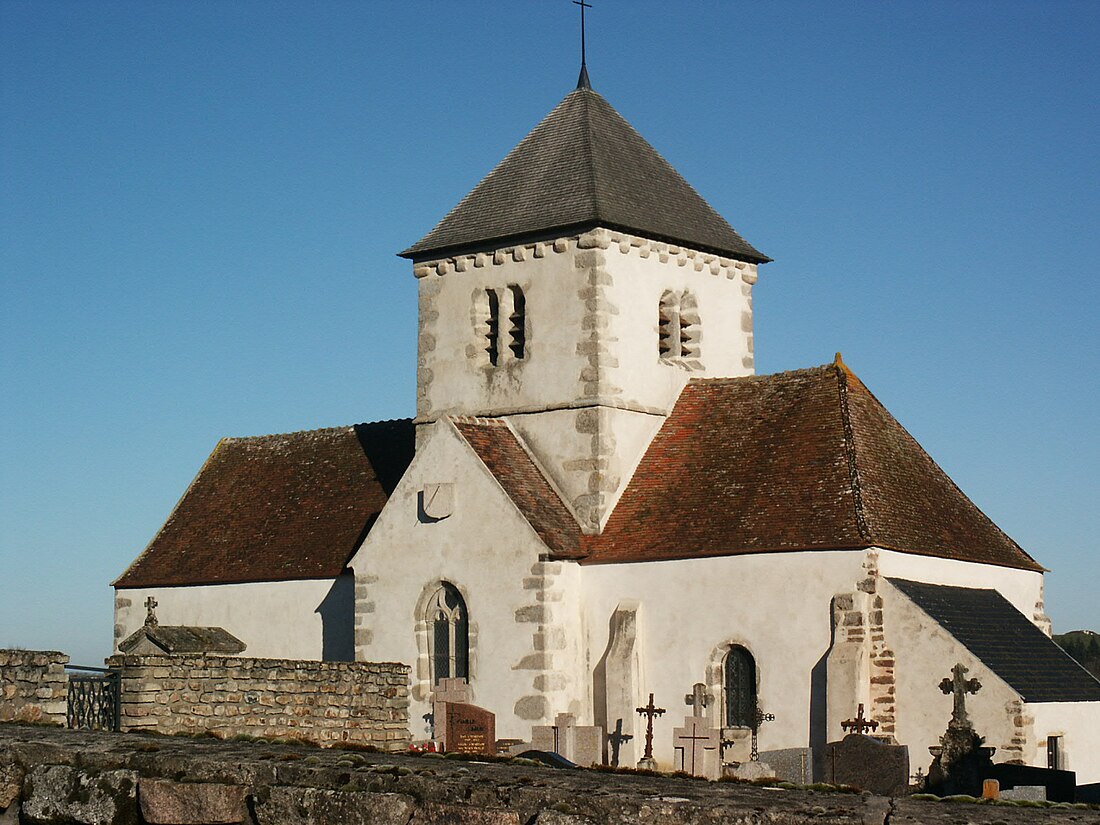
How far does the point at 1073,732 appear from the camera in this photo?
24.1m

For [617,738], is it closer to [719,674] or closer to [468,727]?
[719,674]

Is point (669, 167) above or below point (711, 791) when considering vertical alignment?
above

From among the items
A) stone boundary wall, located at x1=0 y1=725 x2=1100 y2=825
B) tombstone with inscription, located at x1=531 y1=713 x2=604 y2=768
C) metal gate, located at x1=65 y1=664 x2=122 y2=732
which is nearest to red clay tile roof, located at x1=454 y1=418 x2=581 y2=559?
tombstone with inscription, located at x1=531 y1=713 x2=604 y2=768

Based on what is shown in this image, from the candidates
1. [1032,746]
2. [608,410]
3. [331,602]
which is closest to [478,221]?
[608,410]

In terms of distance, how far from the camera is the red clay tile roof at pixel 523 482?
27266 millimetres

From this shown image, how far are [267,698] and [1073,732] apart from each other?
1227 centimetres

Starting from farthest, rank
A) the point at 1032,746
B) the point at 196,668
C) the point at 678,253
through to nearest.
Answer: the point at 678,253 < the point at 1032,746 < the point at 196,668

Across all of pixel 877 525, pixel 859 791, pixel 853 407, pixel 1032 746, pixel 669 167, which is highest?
pixel 669 167

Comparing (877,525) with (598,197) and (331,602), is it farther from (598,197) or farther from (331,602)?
(331,602)

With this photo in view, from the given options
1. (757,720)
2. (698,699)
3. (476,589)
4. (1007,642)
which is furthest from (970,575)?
(476,589)

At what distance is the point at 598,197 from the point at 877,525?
808 centimetres

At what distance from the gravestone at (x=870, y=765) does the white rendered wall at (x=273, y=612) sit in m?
13.3

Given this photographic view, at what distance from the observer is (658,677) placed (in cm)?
2647

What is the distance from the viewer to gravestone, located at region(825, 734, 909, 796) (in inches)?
746
